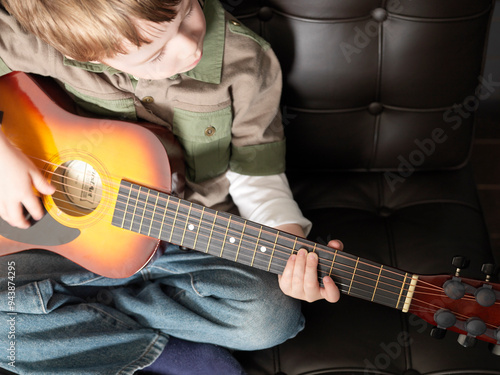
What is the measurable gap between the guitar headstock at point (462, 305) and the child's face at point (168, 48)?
493 millimetres

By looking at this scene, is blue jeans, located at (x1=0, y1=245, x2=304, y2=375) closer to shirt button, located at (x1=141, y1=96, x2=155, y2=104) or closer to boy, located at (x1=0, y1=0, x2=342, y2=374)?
boy, located at (x1=0, y1=0, x2=342, y2=374)

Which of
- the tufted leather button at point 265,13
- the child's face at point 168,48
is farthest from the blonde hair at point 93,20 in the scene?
the tufted leather button at point 265,13

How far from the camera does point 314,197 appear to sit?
1087mm

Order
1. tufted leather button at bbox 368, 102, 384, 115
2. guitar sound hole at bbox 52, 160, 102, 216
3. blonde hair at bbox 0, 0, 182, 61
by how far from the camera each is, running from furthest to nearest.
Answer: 1. tufted leather button at bbox 368, 102, 384, 115
2. guitar sound hole at bbox 52, 160, 102, 216
3. blonde hair at bbox 0, 0, 182, 61

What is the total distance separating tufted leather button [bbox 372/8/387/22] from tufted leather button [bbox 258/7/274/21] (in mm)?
194

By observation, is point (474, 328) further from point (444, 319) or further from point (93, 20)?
point (93, 20)

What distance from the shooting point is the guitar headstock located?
69cm

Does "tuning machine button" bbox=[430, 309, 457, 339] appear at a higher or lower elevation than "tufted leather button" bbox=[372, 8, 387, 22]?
lower

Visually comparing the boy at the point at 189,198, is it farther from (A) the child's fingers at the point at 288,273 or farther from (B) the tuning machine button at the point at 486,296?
(B) the tuning machine button at the point at 486,296

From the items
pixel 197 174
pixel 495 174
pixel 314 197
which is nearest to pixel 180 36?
pixel 197 174

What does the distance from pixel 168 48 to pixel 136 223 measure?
29 centimetres

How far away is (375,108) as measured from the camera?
1001 mm

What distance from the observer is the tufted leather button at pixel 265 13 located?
0.92 metres

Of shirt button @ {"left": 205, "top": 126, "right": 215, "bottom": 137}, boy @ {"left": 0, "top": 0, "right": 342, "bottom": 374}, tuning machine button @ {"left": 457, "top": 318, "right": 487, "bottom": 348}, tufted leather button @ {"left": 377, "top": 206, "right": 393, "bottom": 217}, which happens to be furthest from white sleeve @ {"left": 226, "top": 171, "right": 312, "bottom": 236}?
tuning machine button @ {"left": 457, "top": 318, "right": 487, "bottom": 348}
